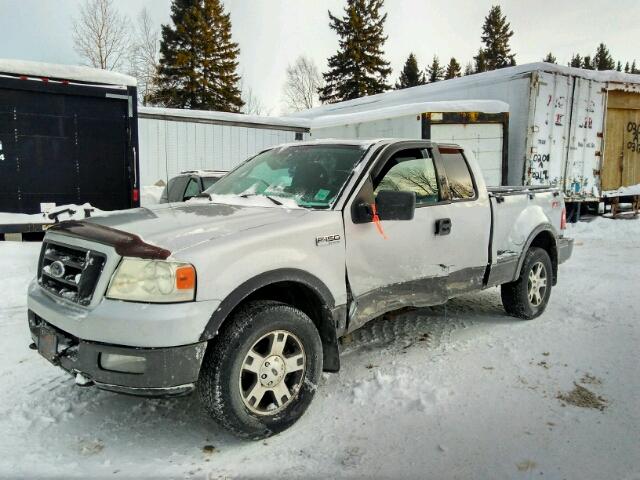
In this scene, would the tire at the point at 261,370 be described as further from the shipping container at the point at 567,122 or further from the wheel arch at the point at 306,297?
the shipping container at the point at 567,122

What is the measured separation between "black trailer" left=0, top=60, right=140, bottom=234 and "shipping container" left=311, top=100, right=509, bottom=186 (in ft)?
19.6

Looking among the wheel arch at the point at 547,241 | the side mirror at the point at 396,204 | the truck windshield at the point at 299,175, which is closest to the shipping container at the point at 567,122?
the wheel arch at the point at 547,241

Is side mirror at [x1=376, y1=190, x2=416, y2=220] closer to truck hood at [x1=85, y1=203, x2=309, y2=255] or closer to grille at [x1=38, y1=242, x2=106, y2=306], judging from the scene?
truck hood at [x1=85, y1=203, x2=309, y2=255]

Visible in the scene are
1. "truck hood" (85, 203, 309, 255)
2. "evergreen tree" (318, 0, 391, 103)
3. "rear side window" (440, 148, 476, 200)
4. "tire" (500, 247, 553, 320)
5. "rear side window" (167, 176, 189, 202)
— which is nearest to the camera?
"truck hood" (85, 203, 309, 255)

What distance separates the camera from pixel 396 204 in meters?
3.38

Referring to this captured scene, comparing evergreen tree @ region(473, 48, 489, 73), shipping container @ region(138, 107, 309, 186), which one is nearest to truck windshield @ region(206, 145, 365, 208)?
shipping container @ region(138, 107, 309, 186)

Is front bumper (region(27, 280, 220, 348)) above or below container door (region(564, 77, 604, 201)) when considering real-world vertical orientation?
below

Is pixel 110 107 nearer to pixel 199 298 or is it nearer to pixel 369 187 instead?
pixel 369 187

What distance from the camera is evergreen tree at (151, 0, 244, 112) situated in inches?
1298

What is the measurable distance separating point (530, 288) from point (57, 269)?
4.50 meters

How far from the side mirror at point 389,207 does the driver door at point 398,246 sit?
0.05 meters

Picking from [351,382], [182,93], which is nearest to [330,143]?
[351,382]

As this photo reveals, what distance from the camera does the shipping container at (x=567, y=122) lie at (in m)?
11.6

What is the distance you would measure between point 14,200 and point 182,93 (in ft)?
89.1
